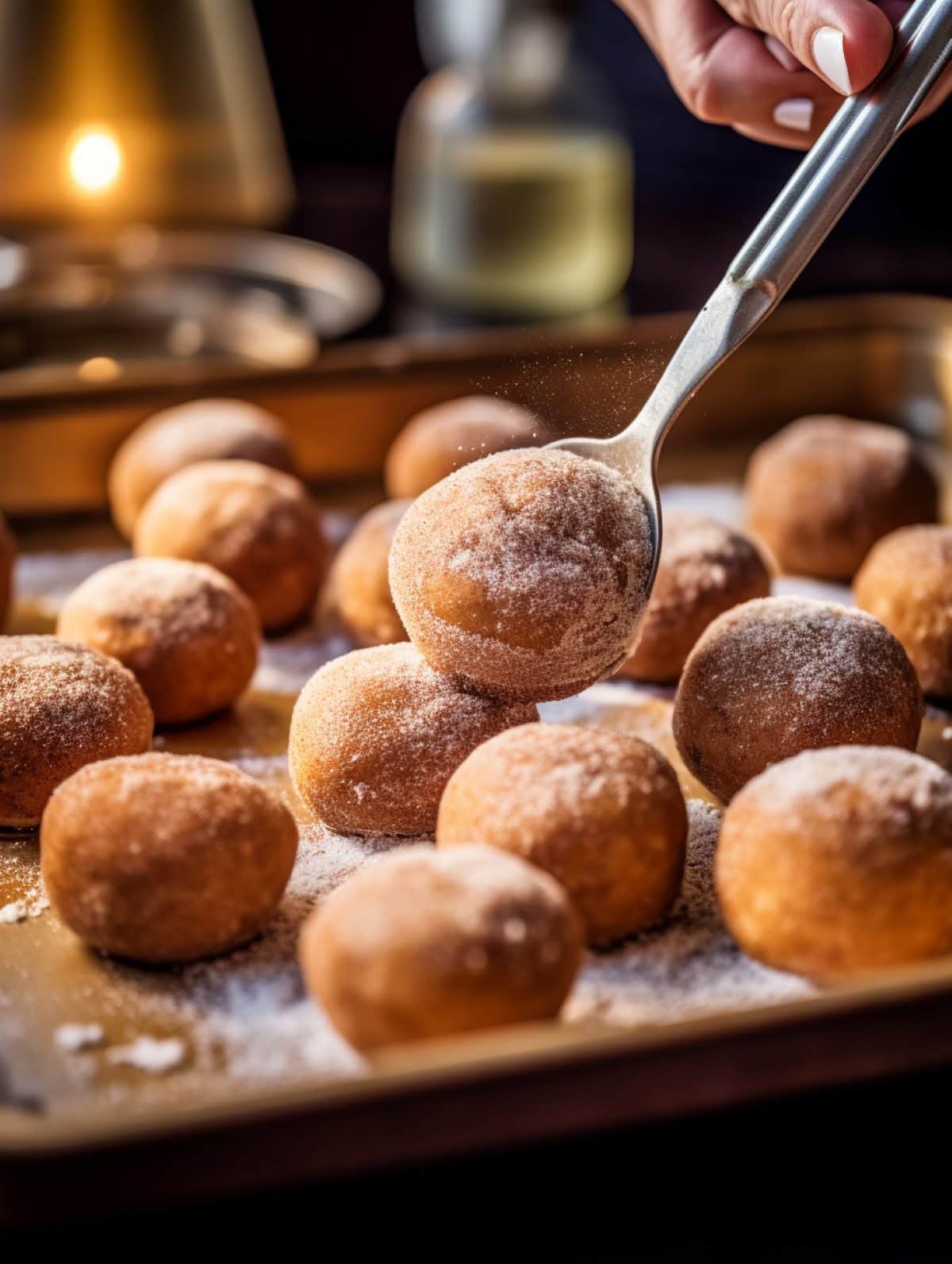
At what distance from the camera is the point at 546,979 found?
0.77 meters

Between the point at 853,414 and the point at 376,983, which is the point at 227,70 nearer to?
the point at 853,414

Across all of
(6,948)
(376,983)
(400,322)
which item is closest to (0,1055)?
(6,948)

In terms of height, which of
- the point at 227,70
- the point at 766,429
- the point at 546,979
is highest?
the point at 227,70

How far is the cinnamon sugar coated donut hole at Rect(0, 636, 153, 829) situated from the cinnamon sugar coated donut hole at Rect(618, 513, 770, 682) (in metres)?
0.43

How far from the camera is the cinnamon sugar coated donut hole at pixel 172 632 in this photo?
124 centimetres

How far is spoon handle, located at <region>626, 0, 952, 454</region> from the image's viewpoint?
1.04 metres

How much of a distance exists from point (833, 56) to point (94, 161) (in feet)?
4.73

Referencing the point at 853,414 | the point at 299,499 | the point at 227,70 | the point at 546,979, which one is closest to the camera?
the point at 546,979

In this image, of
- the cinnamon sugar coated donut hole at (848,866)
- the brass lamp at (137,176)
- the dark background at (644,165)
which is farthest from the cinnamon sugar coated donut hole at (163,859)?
the dark background at (644,165)

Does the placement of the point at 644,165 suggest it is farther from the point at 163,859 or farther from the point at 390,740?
the point at 163,859

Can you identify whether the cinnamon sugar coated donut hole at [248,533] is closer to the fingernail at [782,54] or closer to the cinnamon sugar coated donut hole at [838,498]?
the cinnamon sugar coated donut hole at [838,498]

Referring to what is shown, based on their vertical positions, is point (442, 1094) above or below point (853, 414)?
above

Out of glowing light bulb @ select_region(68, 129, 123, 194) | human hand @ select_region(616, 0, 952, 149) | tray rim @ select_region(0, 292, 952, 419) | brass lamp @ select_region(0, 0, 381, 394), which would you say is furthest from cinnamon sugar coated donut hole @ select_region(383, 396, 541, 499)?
glowing light bulb @ select_region(68, 129, 123, 194)

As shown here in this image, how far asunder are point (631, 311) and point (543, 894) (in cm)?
180
